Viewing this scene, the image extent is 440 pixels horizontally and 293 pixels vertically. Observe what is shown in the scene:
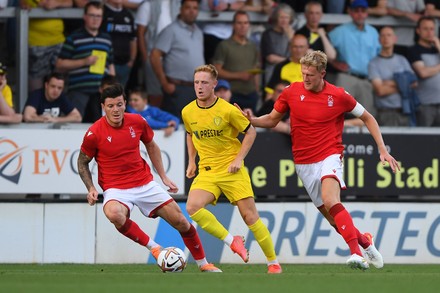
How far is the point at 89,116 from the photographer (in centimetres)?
1736

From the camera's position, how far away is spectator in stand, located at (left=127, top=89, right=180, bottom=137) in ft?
A: 54.7

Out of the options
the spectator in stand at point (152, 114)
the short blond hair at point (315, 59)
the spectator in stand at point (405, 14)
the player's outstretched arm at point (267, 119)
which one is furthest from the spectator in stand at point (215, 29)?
the short blond hair at point (315, 59)

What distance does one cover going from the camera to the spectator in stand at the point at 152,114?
16.7 metres

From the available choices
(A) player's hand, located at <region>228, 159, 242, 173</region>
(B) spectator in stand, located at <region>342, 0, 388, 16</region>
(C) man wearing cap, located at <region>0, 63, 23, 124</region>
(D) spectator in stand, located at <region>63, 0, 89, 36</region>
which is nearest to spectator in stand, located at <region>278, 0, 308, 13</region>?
(B) spectator in stand, located at <region>342, 0, 388, 16</region>

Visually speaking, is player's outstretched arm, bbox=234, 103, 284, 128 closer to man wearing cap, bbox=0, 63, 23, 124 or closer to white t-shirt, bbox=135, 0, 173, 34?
man wearing cap, bbox=0, 63, 23, 124

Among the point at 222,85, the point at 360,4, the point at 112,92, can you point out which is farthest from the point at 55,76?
the point at 360,4

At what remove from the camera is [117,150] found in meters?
13.2

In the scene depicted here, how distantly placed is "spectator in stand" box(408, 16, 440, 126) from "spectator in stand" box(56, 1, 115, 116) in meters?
4.86

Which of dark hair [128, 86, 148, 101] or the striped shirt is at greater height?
the striped shirt

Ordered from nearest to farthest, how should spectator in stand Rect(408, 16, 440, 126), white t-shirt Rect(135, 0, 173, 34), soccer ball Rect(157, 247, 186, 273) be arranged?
1. soccer ball Rect(157, 247, 186, 273)
2. white t-shirt Rect(135, 0, 173, 34)
3. spectator in stand Rect(408, 16, 440, 126)

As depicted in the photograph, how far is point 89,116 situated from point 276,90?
8.72 feet

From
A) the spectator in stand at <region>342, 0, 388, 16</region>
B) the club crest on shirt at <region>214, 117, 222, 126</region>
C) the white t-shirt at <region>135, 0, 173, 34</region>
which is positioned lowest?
the club crest on shirt at <region>214, 117, 222, 126</region>

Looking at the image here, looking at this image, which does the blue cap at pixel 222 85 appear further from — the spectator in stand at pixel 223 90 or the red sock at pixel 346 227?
the red sock at pixel 346 227

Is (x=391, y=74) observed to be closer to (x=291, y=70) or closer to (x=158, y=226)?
(x=291, y=70)
